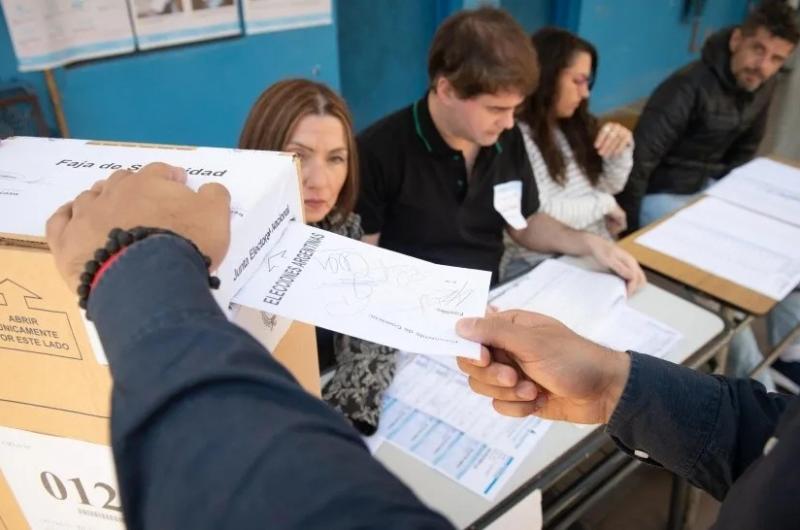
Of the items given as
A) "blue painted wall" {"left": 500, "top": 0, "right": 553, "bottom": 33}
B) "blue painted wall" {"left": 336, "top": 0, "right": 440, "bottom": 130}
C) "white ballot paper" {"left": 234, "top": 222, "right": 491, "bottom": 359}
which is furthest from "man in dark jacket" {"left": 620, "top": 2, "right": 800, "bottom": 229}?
"white ballot paper" {"left": 234, "top": 222, "right": 491, "bottom": 359}

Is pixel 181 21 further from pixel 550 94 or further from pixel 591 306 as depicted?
pixel 591 306

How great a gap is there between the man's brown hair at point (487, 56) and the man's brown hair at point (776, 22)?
4.36ft

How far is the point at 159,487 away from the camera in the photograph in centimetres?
36

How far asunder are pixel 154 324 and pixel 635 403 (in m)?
0.65

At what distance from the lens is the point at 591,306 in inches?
56.9

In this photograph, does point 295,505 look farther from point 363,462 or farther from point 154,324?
point 154,324

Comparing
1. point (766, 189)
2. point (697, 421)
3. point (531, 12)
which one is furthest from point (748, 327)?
point (531, 12)

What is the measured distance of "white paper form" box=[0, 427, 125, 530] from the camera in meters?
0.62

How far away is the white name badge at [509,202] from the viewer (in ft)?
5.54

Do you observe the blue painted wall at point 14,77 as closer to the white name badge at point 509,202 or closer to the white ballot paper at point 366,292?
the white name badge at point 509,202

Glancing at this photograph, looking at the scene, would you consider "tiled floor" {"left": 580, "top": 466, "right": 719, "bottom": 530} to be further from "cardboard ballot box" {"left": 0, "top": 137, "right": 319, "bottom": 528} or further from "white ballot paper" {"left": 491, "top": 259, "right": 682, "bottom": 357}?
"cardboard ballot box" {"left": 0, "top": 137, "right": 319, "bottom": 528}

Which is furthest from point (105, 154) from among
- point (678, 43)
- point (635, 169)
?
point (678, 43)

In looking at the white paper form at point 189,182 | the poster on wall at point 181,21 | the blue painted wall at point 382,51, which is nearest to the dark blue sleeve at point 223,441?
the white paper form at point 189,182

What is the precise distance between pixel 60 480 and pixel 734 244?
178 centimetres
